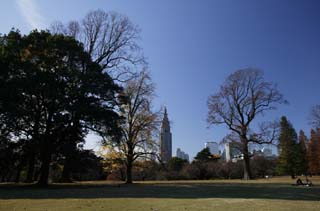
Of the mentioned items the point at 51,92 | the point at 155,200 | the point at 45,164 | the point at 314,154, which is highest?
the point at 51,92

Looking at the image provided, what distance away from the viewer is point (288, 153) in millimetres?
55000

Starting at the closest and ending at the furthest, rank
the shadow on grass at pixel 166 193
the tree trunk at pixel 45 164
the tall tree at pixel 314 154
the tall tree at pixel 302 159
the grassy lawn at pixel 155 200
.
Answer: the grassy lawn at pixel 155 200
the shadow on grass at pixel 166 193
the tree trunk at pixel 45 164
the tall tree at pixel 314 154
the tall tree at pixel 302 159

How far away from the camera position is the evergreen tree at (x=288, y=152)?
54103 mm

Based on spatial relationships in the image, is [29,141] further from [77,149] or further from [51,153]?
[77,149]

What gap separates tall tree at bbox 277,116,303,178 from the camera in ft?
177

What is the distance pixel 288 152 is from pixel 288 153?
22cm

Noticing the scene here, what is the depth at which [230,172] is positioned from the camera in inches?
2044

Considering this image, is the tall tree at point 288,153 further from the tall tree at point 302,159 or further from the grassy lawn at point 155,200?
the grassy lawn at point 155,200

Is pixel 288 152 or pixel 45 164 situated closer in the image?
pixel 45 164

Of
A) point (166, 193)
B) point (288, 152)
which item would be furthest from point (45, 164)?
point (288, 152)

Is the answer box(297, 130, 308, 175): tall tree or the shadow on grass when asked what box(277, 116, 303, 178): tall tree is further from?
the shadow on grass

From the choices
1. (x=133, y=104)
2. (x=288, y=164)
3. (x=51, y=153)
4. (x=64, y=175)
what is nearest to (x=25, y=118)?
(x=51, y=153)

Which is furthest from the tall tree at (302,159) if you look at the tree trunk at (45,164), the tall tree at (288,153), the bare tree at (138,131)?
the tree trunk at (45,164)

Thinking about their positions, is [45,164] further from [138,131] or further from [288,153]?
[288,153]
